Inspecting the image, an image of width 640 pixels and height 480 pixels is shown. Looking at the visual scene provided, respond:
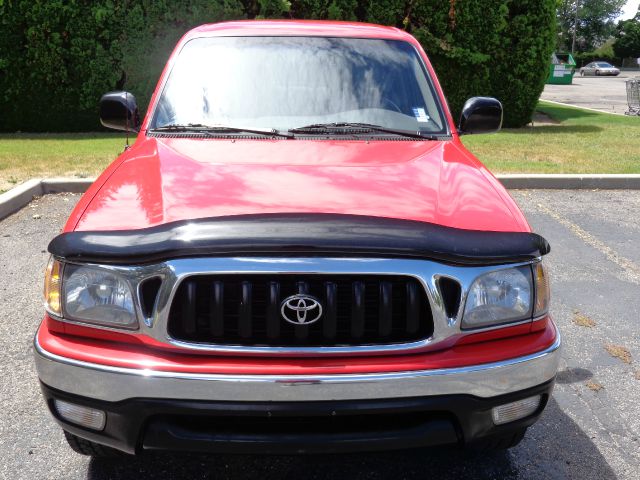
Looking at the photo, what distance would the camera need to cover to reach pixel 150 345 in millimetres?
2240

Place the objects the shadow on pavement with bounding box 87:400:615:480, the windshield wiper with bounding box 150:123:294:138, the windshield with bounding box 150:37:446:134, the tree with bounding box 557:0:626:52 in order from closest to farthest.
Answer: the shadow on pavement with bounding box 87:400:615:480
the windshield wiper with bounding box 150:123:294:138
the windshield with bounding box 150:37:446:134
the tree with bounding box 557:0:626:52

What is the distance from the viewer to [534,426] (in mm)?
3234

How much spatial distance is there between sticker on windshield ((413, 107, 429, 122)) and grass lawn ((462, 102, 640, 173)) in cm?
569

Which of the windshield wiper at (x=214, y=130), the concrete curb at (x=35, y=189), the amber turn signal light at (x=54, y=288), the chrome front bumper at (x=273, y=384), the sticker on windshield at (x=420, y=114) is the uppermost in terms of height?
the sticker on windshield at (x=420, y=114)

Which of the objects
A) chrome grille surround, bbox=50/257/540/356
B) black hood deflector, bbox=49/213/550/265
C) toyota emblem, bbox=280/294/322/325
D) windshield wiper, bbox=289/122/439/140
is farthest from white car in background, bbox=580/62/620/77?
toyota emblem, bbox=280/294/322/325

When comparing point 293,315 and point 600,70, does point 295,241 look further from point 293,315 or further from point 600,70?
point 600,70

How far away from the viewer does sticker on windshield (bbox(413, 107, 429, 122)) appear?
3.63m


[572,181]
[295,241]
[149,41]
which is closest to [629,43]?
[149,41]

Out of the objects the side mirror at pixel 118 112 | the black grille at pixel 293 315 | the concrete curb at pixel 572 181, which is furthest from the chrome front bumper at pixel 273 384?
the concrete curb at pixel 572 181

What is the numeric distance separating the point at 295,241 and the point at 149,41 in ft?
37.5

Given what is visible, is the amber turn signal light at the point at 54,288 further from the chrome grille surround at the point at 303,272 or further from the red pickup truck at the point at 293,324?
the chrome grille surround at the point at 303,272

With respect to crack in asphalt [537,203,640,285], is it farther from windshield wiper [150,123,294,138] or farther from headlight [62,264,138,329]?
headlight [62,264,138,329]

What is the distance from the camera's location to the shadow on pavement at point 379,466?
2.80m

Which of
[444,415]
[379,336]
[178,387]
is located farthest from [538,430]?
[178,387]
